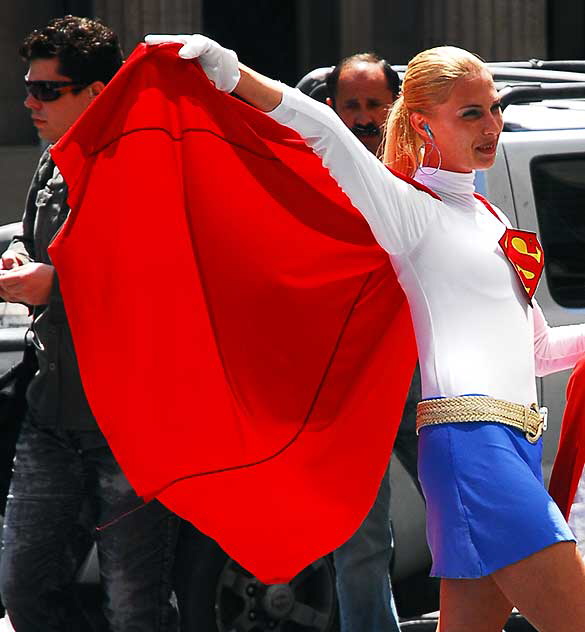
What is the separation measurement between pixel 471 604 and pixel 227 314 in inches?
36.2

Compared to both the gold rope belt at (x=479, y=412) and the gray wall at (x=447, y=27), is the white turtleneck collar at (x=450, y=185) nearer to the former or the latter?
the gold rope belt at (x=479, y=412)

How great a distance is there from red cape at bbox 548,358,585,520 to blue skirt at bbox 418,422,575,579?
380mm

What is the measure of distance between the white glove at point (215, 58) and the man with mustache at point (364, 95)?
1.44 metres

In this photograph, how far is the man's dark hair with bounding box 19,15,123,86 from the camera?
4.21 m

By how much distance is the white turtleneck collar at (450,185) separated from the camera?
377 centimetres

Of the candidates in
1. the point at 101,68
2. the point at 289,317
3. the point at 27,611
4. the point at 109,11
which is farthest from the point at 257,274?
the point at 109,11

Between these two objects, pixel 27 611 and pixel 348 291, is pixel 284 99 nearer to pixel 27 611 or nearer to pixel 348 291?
pixel 348 291

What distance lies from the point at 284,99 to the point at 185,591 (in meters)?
1.85

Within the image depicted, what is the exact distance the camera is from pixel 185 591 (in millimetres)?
4797

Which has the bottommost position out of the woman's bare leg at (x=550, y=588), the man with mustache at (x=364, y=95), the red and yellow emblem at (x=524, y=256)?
the woman's bare leg at (x=550, y=588)

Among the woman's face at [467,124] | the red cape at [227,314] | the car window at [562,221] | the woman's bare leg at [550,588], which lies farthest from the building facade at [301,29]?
the woman's bare leg at [550,588]

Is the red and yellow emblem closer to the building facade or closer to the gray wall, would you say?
the building facade

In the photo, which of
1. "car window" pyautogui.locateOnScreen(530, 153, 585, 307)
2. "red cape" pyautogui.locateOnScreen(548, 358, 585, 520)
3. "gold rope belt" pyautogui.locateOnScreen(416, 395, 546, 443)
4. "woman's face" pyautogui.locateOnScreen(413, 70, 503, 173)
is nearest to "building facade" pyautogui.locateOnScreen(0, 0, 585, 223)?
"car window" pyautogui.locateOnScreen(530, 153, 585, 307)

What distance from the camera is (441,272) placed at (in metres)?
3.64
